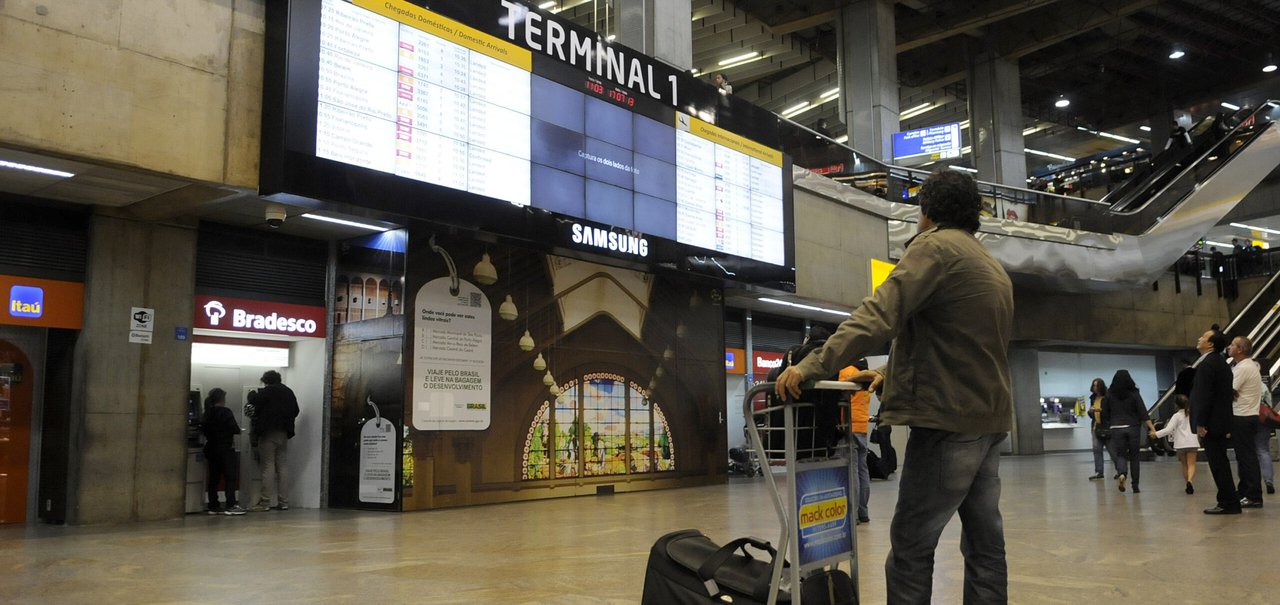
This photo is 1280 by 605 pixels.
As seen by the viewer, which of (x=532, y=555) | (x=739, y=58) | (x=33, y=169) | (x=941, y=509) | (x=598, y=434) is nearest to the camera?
(x=941, y=509)

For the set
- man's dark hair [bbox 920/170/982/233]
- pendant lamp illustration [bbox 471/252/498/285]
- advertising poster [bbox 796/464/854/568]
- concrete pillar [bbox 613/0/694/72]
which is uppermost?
concrete pillar [bbox 613/0/694/72]

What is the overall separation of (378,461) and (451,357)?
4.37 feet

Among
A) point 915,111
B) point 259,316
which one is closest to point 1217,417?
point 259,316

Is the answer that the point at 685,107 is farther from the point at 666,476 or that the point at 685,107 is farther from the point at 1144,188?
the point at 1144,188

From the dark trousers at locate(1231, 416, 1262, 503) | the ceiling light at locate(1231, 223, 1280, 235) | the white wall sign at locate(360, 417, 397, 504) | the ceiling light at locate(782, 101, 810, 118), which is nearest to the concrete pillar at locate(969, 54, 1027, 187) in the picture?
the ceiling light at locate(782, 101, 810, 118)

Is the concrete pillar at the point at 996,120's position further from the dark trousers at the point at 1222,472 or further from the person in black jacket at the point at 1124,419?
the dark trousers at the point at 1222,472

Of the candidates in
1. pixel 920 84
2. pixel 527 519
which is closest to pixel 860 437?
pixel 527 519

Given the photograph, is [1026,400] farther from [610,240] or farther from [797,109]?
[610,240]

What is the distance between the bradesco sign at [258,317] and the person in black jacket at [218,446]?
73cm

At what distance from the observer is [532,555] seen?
5.89m

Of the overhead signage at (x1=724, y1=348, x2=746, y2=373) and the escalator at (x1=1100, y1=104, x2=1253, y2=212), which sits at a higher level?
the escalator at (x1=1100, y1=104, x2=1253, y2=212)

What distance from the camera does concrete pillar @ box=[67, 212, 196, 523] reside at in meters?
8.52

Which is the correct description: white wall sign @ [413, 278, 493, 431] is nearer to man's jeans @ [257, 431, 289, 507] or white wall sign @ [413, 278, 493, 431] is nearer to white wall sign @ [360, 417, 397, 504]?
white wall sign @ [360, 417, 397, 504]

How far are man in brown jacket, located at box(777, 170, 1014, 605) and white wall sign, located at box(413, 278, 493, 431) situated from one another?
7464 millimetres
